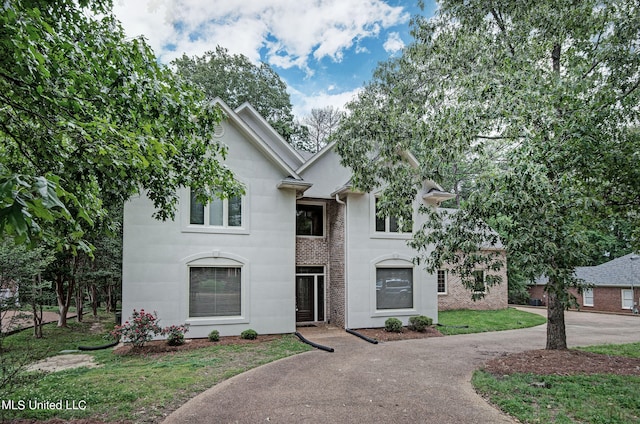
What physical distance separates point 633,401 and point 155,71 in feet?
30.2

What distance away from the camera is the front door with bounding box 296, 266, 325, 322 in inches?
595

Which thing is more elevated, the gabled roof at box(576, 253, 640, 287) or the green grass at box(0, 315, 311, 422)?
the gabled roof at box(576, 253, 640, 287)

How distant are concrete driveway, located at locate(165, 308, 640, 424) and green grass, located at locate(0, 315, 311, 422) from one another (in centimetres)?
42

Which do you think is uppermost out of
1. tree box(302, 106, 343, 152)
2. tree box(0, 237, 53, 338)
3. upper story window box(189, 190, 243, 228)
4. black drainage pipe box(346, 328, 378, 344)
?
tree box(302, 106, 343, 152)

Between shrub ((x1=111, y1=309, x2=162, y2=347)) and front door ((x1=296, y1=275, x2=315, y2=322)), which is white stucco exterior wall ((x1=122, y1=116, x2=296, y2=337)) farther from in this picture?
front door ((x1=296, y1=275, x2=315, y2=322))

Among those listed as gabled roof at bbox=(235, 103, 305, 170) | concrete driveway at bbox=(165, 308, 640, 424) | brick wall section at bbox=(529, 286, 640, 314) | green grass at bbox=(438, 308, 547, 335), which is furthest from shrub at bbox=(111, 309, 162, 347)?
brick wall section at bbox=(529, 286, 640, 314)

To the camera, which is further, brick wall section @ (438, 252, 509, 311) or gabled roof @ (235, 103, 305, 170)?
brick wall section @ (438, 252, 509, 311)

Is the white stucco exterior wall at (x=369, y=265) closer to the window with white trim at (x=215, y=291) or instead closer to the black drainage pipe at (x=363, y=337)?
the black drainage pipe at (x=363, y=337)

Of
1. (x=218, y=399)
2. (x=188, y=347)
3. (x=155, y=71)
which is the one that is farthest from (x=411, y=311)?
(x=155, y=71)

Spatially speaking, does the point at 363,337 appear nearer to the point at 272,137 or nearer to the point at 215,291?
the point at 215,291

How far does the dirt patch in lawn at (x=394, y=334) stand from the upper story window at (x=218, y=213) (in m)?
5.95

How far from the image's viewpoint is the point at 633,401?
595 centimetres

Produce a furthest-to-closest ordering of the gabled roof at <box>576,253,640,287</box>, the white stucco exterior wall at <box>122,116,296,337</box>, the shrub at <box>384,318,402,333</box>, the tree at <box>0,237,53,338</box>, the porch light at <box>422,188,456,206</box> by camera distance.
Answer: the gabled roof at <box>576,253,640,287</box>
the porch light at <box>422,188,456,206</box>
the shrub at <box>384,318,402,333</box>
the white stucco exterior wall at <box>122,116,296,337</box>
the tree at <box>0,237,53,338</box>

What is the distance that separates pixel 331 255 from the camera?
15383 mm
